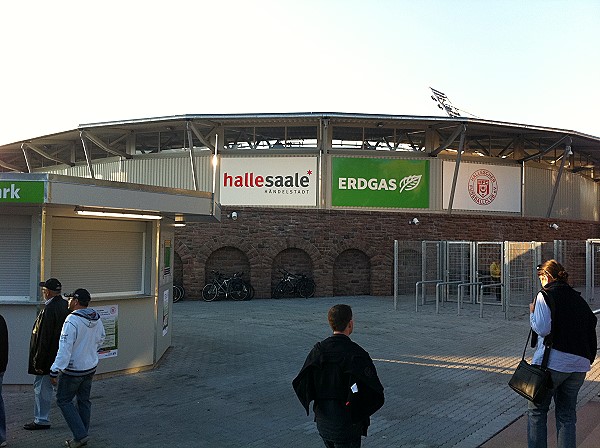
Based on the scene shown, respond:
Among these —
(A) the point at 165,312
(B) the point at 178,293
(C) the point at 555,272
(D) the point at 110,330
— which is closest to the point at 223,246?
(B) the point at 178,293

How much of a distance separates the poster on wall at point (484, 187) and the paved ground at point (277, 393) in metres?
11.3

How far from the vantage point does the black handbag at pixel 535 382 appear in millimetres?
4711

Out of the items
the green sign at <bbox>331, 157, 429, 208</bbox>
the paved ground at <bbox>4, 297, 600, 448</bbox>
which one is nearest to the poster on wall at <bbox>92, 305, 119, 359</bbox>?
A: the paved ground at <bbox>4, 297, 600, 448</bbox>

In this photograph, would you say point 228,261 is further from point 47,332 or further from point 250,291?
point 47,332

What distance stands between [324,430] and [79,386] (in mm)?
2926

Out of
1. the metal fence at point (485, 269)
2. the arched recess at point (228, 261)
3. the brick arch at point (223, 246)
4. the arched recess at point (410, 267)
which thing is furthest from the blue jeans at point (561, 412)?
the arched recess at point (228, 261)

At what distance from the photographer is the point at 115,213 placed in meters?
8.30

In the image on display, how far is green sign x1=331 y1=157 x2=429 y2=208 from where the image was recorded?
23.8 meters

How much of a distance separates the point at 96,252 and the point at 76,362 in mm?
3273

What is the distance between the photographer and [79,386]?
567 centimetres

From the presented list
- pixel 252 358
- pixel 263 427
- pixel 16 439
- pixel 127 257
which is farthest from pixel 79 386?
pixel 252 358

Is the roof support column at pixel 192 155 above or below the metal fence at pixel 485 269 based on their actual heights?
above

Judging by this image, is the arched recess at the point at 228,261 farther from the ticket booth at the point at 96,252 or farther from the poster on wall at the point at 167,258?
the ticket booth at the point at 96,252

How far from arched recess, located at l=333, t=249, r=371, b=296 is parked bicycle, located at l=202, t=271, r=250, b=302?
3.82m
